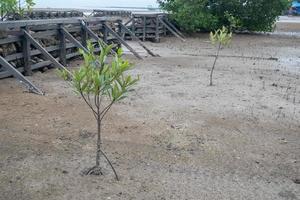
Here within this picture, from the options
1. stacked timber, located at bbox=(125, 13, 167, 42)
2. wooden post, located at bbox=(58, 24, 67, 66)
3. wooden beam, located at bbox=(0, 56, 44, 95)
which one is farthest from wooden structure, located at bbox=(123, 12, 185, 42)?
wooden beam, located at bbox=(0, 56, 44, 95)

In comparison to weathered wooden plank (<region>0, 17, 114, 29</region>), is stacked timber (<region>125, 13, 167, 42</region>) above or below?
below

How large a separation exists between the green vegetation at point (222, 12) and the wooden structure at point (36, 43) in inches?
357

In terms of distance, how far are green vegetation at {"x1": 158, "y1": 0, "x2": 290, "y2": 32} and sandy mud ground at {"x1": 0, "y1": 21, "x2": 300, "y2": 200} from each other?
1207cm

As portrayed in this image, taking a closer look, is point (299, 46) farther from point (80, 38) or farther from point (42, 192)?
point (42, 192)

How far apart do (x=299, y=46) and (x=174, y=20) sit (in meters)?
6.55

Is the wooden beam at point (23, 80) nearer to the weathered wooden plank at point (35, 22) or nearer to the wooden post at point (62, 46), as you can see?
the weathered wooden plank at point (35, 22)

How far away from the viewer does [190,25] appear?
73.7 feet

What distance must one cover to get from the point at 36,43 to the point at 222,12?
1535 cm

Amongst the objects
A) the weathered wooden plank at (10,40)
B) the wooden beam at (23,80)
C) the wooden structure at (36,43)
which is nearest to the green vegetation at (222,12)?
Answer: the wooden structure at (36,43)

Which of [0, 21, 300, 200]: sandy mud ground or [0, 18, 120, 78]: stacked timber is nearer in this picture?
[0, 21, 300, 200]: sandy mud ground

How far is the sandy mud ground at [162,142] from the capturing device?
4590mm

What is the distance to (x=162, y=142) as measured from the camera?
19.5ft

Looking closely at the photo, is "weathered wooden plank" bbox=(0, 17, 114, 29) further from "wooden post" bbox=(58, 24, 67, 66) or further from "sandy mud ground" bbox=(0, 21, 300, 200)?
"sandy mud ground" bbox=(0, 21, 300, 200)

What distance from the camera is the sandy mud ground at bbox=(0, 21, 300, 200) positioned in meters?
4.59
